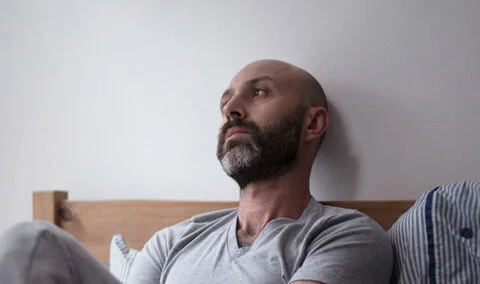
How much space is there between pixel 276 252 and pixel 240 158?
9.3 inches

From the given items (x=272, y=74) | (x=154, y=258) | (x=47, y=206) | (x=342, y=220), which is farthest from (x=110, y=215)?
(x=342, y=220)

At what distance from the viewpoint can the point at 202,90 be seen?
1.70m

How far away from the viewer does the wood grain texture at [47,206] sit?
1.81m

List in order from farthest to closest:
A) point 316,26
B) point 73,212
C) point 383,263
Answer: point 73,212 < point 316,26 < point 383,263

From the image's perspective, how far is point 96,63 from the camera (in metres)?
1.97

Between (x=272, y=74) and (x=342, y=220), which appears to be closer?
(x=342, y=220)

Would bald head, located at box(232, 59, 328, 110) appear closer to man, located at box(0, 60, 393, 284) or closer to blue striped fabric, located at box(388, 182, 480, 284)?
man, located at box(0, 60, 393, 284)

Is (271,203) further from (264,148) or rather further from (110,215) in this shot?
(110,215)

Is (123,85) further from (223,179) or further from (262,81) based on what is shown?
(262,81)

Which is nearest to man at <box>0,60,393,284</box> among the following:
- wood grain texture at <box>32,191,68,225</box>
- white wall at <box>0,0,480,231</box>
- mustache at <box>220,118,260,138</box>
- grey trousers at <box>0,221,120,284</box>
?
mustache at <box>220,118,260,138</box>

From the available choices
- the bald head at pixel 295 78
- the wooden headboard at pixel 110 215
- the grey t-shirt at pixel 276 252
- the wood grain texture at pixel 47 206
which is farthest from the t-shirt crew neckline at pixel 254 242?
the wood grain texture at pixel 47 206

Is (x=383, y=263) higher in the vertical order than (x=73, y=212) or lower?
higher

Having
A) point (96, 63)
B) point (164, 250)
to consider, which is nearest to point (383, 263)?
point (164, 250)

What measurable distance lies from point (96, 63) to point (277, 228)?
1.01 m
